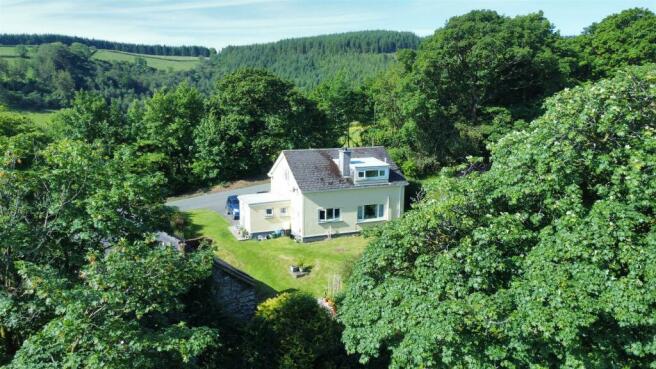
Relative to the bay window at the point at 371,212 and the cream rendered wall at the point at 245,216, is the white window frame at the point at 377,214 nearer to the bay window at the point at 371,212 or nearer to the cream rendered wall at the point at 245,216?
the bay window at the point at 371,212

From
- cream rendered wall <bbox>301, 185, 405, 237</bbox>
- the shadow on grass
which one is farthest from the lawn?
cream rendered wall <bbox>301, 185, 405, 237</bbox>

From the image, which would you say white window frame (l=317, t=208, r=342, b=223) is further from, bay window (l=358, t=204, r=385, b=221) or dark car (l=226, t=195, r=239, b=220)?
dark car (l=226, t=195, r=239, b=220)

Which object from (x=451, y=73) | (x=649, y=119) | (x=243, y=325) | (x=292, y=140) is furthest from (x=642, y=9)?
(x=243, y=325)

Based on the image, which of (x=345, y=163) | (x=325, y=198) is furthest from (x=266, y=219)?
(x=345, y=163)

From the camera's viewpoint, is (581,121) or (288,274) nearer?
(581,121)

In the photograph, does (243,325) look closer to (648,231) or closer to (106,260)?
(106,260)
